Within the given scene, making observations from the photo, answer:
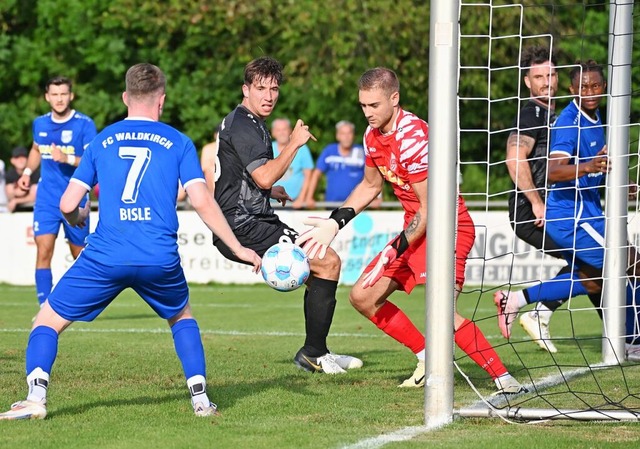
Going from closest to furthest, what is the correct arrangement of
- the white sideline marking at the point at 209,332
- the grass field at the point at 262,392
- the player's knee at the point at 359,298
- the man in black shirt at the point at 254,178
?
the grass field at the point at 262,392 → the player's knee at the point at 359,298 → the man in black shirt at the point at 254,178 → the white sideline marking at the point at 209,332

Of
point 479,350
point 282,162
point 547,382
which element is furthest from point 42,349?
point 547,382

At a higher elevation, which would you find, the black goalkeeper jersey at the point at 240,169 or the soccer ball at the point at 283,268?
the black goalkeeper jersey at the point at 240,169

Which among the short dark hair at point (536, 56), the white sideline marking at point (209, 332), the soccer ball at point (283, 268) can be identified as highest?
the short dark hair at point (536, 56)

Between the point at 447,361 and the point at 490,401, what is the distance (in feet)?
3.36

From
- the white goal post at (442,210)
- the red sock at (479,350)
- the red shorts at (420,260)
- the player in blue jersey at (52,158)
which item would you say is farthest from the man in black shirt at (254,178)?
the player in blue jersey at (52,158)

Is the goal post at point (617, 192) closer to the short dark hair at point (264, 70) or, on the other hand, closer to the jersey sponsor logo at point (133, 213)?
the short dark hair at point (264, 70)

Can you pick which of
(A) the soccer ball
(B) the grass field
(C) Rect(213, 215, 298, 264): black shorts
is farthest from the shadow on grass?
(C) Rect(213, 215, 298, 264): black shorts

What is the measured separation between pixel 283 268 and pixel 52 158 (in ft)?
17.7

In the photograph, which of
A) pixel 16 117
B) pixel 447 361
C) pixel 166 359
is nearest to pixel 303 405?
pixel 447 361

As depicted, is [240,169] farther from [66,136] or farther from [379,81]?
[66,136]

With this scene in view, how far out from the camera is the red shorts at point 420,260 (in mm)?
7582

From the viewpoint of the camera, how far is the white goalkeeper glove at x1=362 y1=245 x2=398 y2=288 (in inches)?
304

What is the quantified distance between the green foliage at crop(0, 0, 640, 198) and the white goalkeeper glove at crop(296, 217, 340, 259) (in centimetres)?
1597

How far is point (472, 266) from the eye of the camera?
16578 mm
